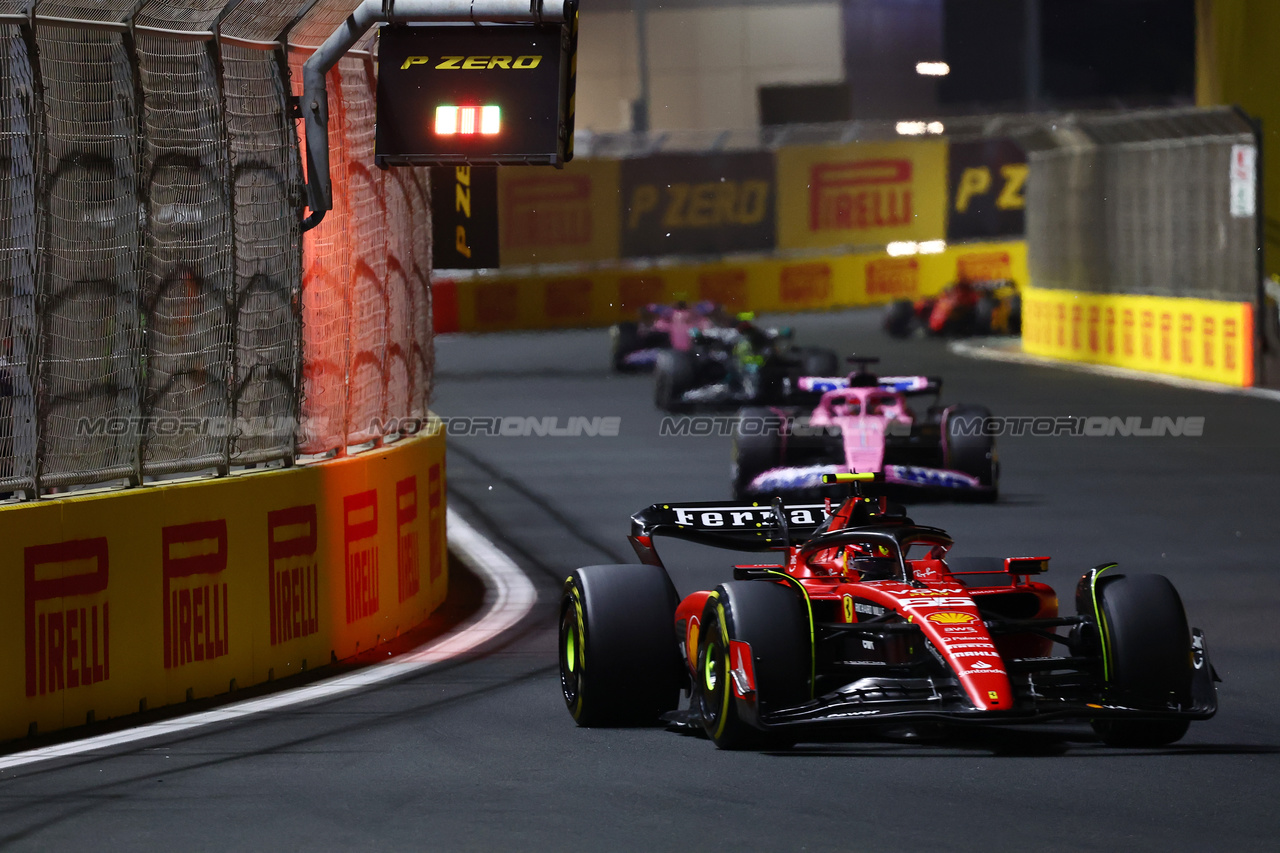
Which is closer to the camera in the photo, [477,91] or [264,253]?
[477,91]

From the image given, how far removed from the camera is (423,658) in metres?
11.2

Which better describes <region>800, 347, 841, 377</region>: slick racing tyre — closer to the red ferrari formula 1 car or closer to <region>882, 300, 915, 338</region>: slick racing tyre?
<region>882, 300, 915, 338</region>: slick racing tyre

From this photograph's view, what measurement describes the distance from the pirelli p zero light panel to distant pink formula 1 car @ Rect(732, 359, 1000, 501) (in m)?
7.83

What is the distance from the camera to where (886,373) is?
103 ft

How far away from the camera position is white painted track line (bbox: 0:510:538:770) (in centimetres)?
897

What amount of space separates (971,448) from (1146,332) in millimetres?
14356

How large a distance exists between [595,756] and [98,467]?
2970 mm

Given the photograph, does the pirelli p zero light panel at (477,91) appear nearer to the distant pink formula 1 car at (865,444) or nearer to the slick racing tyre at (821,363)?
the distant pink formula 1 car at (865,444)

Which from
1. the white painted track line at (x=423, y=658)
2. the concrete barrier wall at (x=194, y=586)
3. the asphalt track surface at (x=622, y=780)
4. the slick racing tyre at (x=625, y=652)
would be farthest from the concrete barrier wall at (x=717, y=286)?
the slick racing tyre at (x=625, y=652)

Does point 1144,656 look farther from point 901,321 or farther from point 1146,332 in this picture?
point 901,321

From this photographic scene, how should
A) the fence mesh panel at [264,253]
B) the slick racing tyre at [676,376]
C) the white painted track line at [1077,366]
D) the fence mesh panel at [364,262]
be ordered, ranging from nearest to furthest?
1. the fence mesh panel at [264,253]
2. the fence mesh panel at [364,262]
3. the slick racing tyre at [676,376]
4. the white painted track line at [1077,366]

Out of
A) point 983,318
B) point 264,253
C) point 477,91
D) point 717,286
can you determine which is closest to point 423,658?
point 264,253

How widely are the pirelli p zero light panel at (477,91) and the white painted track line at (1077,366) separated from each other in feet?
60.5

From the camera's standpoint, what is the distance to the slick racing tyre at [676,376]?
2595cm
